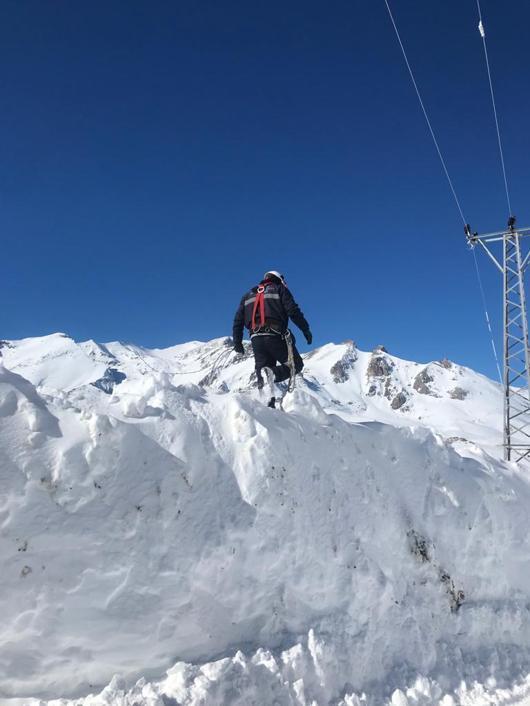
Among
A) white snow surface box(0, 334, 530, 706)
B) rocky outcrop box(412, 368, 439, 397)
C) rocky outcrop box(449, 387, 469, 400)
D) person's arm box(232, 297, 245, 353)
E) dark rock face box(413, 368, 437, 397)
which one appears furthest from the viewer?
dark rock face box(413, 368, 437, 397)

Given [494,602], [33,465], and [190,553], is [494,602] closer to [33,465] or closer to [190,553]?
[190,553]

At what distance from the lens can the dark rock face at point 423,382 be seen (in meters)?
188

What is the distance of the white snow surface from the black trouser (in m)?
1.39

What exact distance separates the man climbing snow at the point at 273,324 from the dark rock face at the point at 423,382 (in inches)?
7360

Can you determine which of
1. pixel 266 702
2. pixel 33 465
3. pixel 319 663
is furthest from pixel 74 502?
pixel 319 663

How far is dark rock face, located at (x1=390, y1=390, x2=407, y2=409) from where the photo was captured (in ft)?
603

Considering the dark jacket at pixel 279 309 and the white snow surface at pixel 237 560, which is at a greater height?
the dark jacket at pixel 279 309

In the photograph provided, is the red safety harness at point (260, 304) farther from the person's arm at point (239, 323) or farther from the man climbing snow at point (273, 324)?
the person's arm at point (239, 323)

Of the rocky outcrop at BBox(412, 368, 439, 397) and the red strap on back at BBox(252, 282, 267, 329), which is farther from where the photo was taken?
the rocky outcrop at BBox(412, 368, 439, 397)

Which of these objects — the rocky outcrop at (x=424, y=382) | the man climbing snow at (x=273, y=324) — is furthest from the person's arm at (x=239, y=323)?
the rocky outcrop at (x=424, y=382)

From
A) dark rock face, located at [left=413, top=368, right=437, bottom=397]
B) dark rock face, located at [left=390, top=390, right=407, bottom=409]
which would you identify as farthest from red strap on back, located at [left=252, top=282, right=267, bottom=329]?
dark rock face, located at [left=413, top=368, right=437, bottom=397]

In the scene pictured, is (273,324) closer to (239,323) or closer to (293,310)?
(293,310)

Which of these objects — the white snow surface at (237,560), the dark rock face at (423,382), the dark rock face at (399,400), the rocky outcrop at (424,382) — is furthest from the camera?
the dark rock face at (423,382)

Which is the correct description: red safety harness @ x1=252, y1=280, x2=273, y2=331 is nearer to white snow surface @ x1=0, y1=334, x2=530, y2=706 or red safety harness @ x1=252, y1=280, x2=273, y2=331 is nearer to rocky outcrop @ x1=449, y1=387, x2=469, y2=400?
white snow surface @ x1=0, y1=334, x2=530, y2=706
